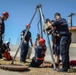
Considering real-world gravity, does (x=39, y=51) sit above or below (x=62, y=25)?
below

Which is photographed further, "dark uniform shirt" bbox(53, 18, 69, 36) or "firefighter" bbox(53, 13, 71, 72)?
"dark uniform shirt" bbox(53, 18, 69, 36)

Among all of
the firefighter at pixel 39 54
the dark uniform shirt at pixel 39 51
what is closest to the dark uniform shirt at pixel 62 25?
the firefighter at pixel 39 54

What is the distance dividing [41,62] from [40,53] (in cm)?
30

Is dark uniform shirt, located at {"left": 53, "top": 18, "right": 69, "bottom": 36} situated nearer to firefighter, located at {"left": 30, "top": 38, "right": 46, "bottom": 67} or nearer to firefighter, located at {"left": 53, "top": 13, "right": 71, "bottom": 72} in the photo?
firefighter, located at {"left": 53, "top": 13, "right": 71, "bottom": 72}

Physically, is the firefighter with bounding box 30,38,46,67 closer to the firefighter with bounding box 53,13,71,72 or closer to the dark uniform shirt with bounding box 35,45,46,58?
the dark uniform shirt with bounding box 35,45,46,58

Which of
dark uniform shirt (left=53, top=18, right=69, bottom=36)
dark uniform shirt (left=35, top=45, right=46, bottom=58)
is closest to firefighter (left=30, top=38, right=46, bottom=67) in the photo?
dark uniform shirt (left=35, top=45, right=46, bottom=58)

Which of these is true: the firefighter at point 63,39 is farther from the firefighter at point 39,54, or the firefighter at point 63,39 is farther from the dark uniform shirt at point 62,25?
the firefighter at point 39,54

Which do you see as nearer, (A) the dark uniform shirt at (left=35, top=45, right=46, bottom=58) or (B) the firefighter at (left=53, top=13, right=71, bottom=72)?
(B) the firefighter at (left=53, top=13, right=71, bottom=72)

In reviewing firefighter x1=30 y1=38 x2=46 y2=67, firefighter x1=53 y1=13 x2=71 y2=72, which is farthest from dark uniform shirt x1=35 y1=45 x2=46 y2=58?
firefighter x1=53 y1=13 x2=71 y2=72

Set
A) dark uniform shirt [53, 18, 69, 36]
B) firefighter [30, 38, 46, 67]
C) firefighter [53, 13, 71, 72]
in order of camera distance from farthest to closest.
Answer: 1. firefighter [30, 38, 46, 67]
2. dark uniform shirt [53, 18, 69, 36]
3. firefighter [53, 13, 71, 72]

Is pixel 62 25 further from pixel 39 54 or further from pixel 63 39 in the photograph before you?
pixel 39 54

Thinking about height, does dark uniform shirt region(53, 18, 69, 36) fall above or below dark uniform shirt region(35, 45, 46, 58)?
above

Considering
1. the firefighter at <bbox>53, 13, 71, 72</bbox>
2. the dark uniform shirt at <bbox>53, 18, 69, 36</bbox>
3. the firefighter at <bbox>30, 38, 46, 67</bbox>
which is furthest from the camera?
the firefighter at <bbox>30, 38, 46, 67</bbox>

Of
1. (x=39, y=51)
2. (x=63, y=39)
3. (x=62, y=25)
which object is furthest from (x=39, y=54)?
(x=62, y=25)
